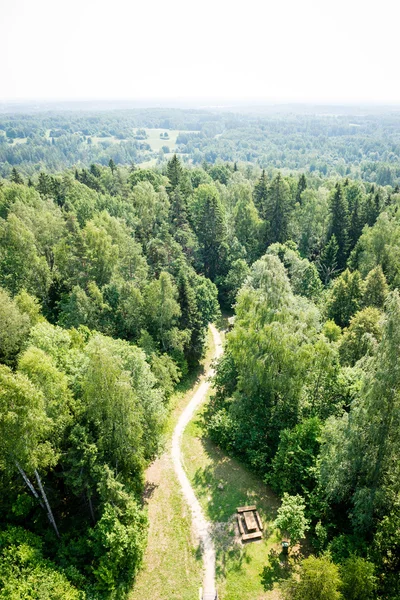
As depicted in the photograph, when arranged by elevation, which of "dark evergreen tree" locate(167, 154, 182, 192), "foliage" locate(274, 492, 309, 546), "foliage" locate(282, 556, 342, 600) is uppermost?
"dark evergreen tree" locate(167, 154, 182, 192)

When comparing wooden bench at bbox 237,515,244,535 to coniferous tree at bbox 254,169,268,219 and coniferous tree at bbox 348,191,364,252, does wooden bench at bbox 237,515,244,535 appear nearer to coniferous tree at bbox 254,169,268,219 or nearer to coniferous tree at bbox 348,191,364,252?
coniferous tree at bbox 348,191,364,252

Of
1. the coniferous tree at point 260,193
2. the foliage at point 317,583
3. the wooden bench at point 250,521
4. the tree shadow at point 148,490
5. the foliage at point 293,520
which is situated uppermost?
the coniferous tree at point 260,193

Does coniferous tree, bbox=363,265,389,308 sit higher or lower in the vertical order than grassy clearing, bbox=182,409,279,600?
higher

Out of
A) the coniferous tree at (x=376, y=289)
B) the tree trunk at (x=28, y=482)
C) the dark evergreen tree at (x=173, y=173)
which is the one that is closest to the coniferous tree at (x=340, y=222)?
the coniferous tree at (x=376, y=289)

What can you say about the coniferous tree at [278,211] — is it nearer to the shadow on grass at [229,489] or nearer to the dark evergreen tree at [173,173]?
the dark evergreen tree at [173,173]

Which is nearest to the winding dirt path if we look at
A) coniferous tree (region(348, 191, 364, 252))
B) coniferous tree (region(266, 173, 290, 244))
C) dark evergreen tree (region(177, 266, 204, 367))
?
dark evergreen tree (region(177, 266, 204, 367))

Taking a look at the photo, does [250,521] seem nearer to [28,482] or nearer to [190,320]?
[28,482]

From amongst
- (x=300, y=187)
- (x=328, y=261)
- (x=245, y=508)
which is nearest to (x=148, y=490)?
(x=245, y=508)
